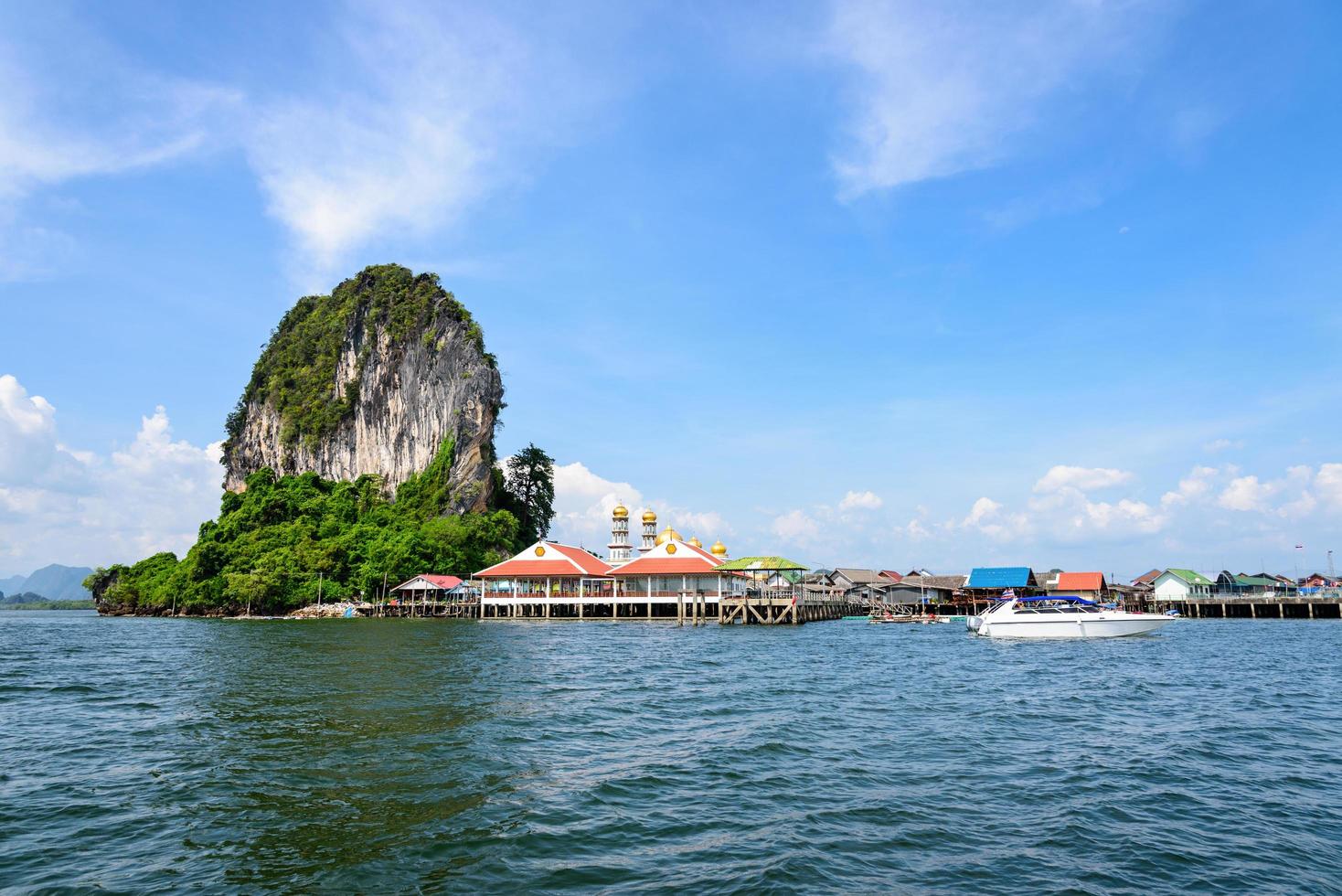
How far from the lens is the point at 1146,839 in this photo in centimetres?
994

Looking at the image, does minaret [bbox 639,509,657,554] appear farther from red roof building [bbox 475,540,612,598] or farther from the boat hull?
the boat hull

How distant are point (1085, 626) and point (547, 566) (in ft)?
132

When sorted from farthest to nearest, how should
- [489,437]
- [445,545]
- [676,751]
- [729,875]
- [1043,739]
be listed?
[489,437] → [445,545] → [1043,739] → [676,751] → [729,875]

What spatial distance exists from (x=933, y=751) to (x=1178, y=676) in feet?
53.7

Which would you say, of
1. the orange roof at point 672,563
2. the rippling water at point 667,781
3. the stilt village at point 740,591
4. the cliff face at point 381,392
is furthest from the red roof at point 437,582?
the rippling water at point 667,781

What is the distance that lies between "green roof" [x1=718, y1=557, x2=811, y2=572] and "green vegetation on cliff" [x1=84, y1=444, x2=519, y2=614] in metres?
28.8

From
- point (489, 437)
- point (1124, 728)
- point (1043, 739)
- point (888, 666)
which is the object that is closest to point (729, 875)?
point (1043, 739)

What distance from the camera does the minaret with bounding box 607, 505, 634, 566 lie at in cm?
9119

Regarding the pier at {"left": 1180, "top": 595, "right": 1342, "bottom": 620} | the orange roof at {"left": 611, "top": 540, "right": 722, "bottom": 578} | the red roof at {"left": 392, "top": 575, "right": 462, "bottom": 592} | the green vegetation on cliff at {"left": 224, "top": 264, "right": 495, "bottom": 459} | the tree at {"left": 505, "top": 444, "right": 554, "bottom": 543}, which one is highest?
the green vegetation on cliff at {"left": 224, "top": 264, "right": 495, "bottom": 459}

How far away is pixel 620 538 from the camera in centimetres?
9194

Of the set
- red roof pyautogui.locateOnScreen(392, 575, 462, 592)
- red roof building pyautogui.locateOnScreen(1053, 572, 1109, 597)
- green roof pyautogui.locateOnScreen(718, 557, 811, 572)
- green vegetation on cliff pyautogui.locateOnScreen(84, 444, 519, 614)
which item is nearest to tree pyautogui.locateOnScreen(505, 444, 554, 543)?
green vegetation on cliff pyautogui.locateOnScreen(84, 444, 519, 614)

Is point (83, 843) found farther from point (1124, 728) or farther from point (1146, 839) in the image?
point (1124, 728)

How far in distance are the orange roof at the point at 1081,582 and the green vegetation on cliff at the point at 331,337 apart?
212ft

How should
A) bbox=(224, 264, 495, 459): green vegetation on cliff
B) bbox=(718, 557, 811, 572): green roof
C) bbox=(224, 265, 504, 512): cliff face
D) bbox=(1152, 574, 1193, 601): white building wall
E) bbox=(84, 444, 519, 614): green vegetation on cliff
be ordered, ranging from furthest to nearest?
bbox=(224, 264, 495, 459): green vegetation on cliff
bbox=(224, 265, 504, 512): cliff face
bbox=(1152, 574, 1193, 601): white building wall
bbox=(84, 444, 519, 614): green vegetation on cliff
bbox=(718, 557, 811, 572): green roof
